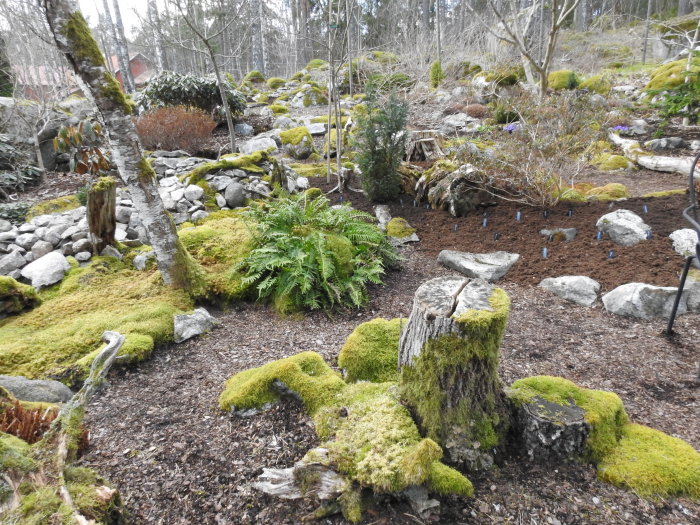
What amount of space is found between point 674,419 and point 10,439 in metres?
3.85

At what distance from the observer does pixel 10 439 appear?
6.30 feet

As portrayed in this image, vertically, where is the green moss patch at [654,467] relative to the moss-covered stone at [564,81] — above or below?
below

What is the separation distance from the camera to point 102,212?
4852mm

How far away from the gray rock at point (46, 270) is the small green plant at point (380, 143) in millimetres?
4703

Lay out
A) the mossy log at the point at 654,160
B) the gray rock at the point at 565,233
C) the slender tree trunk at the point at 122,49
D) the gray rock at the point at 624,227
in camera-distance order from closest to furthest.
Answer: the gray rock at the point at 624,227, the gray rock at the point at 565,233, the mossy log at the point at 654,160, the slender tree trunk at the point at 122,49

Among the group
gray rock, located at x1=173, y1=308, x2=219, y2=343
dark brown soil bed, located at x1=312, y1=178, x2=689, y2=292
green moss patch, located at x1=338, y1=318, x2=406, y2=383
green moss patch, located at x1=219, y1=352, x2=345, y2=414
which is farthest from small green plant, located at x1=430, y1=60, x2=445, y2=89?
green moss patch, located at x1=219, y1=352, x2=345, y2=414

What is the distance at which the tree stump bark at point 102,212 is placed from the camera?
471 centimetres

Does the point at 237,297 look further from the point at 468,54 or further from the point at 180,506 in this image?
the point at 468,54

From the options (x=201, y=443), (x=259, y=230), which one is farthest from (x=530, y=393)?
(x=259, y=230)

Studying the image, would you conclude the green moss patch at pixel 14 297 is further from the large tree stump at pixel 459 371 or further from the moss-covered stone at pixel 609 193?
the moss-covered stone at pixel 609 193

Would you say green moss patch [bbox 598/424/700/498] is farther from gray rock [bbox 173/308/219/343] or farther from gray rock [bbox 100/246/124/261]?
gray rock [bbox 100/246/124/261]

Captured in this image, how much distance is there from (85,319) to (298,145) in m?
8.19

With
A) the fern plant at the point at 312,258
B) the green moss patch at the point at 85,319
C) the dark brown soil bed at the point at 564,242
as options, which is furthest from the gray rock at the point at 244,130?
the green moss patch at the point at 85,319

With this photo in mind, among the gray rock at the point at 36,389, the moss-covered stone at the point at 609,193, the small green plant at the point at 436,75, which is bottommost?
the gray rock at the point at 36,389
